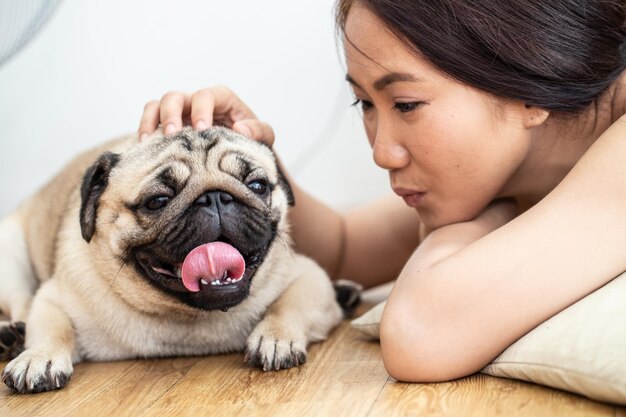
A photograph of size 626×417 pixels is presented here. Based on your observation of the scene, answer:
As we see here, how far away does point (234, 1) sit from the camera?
3123 mm

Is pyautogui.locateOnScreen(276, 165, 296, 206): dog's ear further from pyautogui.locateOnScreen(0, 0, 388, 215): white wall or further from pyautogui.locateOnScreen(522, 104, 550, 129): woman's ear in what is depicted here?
pyautogui.locateOnScreen(0, 0, 388, 215): white wall

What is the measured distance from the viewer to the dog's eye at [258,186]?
5.98ft

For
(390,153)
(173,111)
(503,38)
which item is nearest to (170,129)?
(173,111)

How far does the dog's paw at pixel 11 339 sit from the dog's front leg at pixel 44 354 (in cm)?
8

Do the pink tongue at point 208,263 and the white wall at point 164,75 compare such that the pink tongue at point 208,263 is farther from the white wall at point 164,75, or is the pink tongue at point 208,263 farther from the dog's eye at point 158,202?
the white wall at point 164,75

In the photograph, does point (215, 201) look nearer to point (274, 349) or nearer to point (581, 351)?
point (274, 349)

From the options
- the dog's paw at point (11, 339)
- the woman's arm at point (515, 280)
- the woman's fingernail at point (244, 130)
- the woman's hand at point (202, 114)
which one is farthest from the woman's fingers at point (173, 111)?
the woman's arm at point (515, 280)

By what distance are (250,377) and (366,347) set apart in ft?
1.04

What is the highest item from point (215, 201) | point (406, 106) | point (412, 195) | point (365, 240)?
point (406, 106)

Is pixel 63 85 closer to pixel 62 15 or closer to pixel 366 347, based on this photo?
pixel 62 15

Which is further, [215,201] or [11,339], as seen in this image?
A: [11,339]

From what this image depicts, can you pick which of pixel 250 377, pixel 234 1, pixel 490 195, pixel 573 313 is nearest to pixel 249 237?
pixel 250 377

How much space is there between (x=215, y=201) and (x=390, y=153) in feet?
1.22

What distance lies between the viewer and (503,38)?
5.25ft
